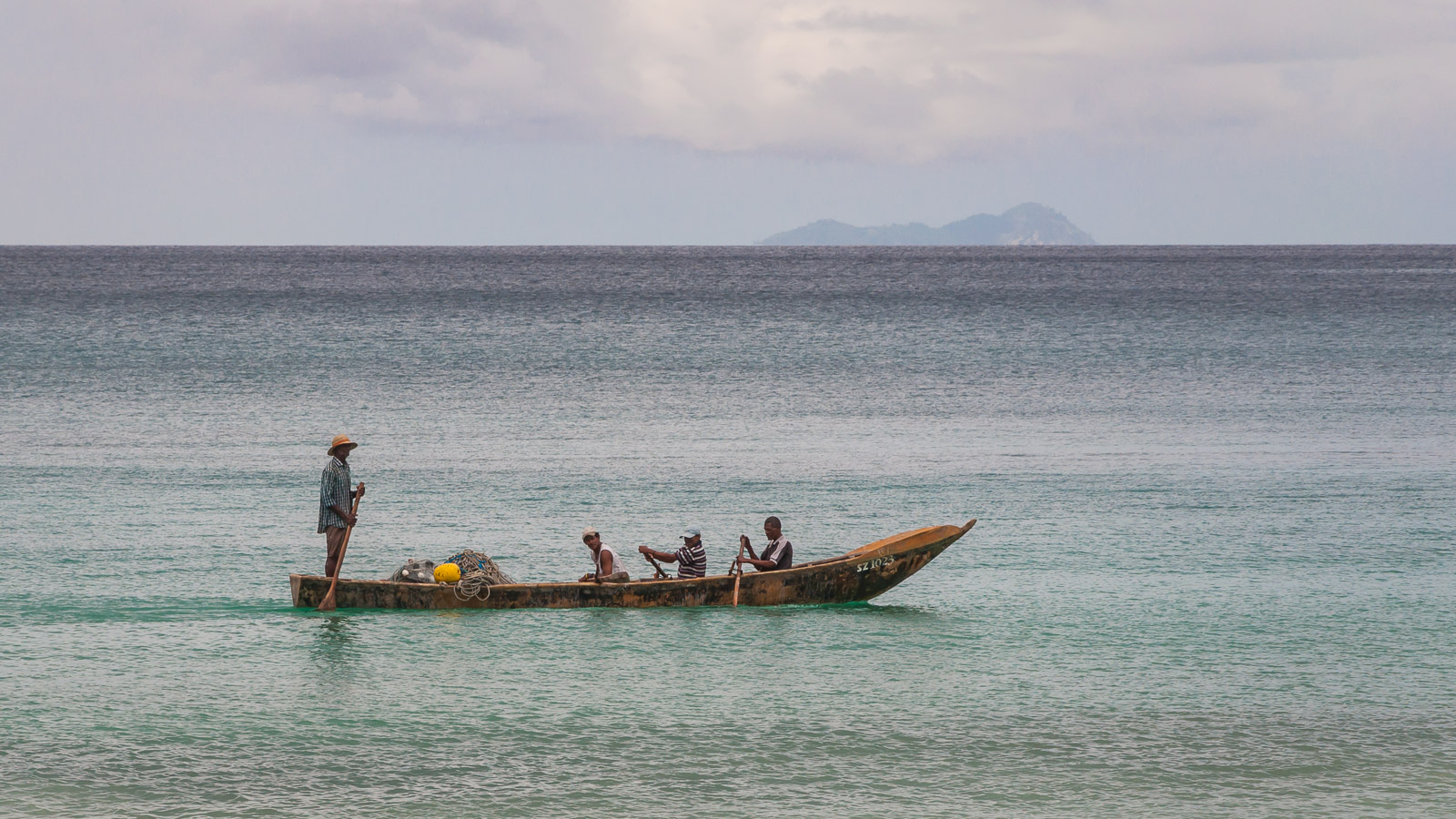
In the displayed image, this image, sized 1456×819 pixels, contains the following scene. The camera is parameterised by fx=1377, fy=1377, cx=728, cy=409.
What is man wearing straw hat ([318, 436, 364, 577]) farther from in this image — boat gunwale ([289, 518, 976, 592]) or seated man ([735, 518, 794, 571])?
seated man ([735, 518, 794, 571])

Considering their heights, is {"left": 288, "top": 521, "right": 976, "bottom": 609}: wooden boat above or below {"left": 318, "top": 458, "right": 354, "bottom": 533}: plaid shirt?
below

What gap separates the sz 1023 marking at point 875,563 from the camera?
651 inches

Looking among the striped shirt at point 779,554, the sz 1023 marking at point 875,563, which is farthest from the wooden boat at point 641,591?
the striped shirt at point 779,554

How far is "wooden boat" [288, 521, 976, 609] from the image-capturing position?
1598 centimetres

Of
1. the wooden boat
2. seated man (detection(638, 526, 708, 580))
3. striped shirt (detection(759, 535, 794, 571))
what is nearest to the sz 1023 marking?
the wooden boat

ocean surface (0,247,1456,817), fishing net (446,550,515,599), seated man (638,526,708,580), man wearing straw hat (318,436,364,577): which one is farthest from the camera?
seated man (638,526,708,580)

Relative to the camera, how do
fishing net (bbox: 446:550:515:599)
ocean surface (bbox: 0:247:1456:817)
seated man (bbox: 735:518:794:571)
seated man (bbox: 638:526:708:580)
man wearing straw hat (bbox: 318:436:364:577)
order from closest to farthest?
ocean surface (bbox: 0:247:1456:817) < fishing net (bbox: 446:550:515:599) < man wearing straw hat (bbox: 318:436:364:577) < seated man (bbox: 638:526:708:580) < seated man (bbox: 735:518:794:571)

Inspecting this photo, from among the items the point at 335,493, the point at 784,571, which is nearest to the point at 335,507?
the point at 335,493

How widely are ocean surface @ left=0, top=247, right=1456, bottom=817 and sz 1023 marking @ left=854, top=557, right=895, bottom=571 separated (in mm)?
526

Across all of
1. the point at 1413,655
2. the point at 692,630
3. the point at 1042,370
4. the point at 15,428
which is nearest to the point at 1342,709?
the point at 1413,655

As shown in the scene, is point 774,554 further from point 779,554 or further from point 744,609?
point 744,609

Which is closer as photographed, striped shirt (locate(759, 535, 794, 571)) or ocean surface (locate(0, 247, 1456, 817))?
ocean surface (locate(0, 247, 1456, 817))

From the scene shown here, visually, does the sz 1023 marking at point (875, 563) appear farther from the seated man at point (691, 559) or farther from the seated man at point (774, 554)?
the seated man at point (691, 559)

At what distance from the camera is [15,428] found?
1241 inches
